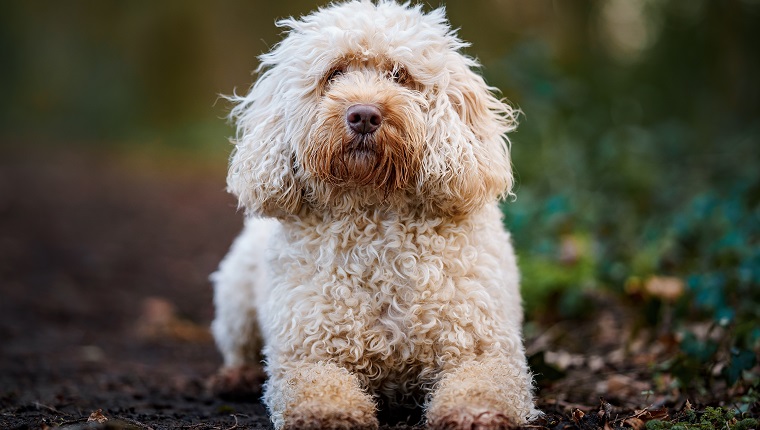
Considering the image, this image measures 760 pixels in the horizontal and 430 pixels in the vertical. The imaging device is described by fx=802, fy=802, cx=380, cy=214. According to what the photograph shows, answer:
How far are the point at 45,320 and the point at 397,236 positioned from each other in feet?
14.4

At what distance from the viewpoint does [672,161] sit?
33.0 ft

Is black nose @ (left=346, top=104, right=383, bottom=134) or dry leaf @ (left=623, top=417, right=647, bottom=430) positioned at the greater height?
black nose @ (left=346, top=104, right=383, bottom=134)

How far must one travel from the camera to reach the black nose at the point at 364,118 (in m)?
3.12

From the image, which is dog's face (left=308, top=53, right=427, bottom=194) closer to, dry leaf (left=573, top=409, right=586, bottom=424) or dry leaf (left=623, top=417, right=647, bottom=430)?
dry leaf (left=573, top=409, right=586, bottom=424)

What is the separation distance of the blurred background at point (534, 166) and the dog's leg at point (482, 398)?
0.91 metres

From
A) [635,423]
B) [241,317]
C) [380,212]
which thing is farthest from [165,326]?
[635,423]

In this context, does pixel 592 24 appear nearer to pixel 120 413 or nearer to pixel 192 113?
pixel 192 113

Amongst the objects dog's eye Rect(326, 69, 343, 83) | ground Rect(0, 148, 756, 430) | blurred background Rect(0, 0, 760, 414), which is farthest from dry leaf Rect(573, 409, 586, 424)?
dog's eye Rect(326, 69, 343, 83)

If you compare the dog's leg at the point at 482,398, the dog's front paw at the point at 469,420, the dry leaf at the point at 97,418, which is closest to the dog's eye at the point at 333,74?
the dog's leg at the point at 482,398

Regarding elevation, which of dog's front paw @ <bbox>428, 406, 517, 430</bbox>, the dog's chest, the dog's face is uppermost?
the dog's face

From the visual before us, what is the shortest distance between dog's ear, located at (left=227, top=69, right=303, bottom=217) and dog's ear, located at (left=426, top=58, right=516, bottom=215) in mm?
605

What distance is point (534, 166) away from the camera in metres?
8.62

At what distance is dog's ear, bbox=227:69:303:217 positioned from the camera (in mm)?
3355

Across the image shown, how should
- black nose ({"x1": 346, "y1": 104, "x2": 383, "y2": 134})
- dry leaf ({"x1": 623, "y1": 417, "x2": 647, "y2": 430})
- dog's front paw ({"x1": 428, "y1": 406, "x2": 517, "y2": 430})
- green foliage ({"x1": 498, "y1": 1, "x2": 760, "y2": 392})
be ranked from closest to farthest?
dog's front paw ({"x1": 428, "y1": 406, "x2": 517, "y2": 430}), black nose ({"x1": 346, "y1": 104, "x2": 383, "y2": 134}), dry leaf ({"x1": 623, "y1": 417, "x2": 647, "y2": 430}), green foliage ({"x1": 498, "y1": 1, "x2": 760, "y2": 392})
